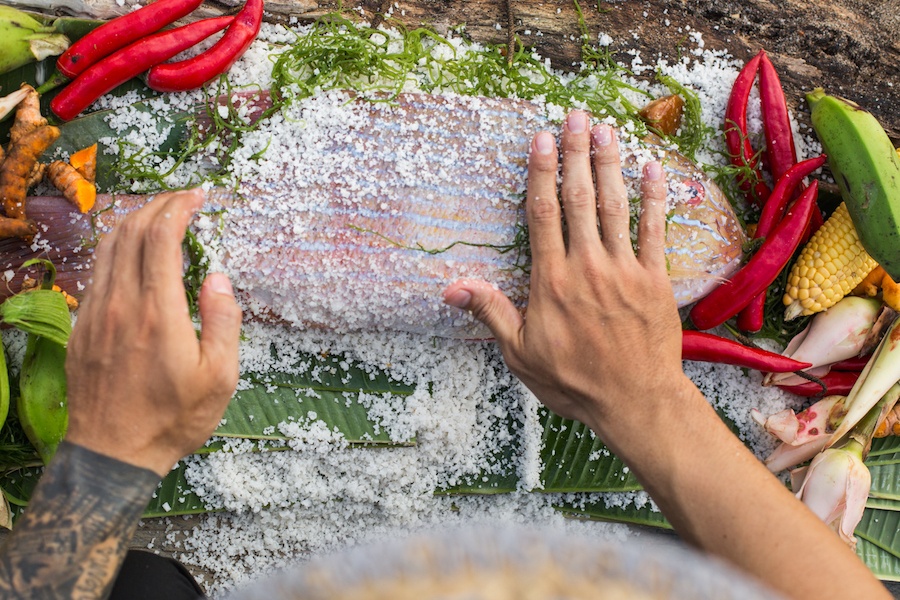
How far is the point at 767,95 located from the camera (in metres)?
2.05

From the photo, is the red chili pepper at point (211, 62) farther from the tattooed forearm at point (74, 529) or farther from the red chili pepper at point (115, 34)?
the tattooed forearm at point (74, 529)

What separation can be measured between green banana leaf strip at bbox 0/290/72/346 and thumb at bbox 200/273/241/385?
60 centimetres

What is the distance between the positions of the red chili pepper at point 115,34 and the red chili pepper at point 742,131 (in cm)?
158

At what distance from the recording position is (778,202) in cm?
195

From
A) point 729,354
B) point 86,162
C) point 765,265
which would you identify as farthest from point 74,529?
point 765,265

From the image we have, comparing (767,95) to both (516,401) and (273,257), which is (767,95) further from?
(273,257)

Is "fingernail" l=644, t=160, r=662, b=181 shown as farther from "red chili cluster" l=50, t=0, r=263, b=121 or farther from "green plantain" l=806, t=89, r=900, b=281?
"red chili cluster" l=50, t=0, r=263, b=121

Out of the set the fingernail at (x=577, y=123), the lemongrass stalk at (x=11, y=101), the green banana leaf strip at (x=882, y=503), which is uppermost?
the fingernail at (x=577, y=123)

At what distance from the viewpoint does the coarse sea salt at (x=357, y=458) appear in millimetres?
1917

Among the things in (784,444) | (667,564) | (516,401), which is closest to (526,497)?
(516,401)

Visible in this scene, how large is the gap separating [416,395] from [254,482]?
517 millimetres

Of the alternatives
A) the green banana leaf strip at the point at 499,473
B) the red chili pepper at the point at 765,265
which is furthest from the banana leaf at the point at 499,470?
the red chili pepper at the point at 765,265

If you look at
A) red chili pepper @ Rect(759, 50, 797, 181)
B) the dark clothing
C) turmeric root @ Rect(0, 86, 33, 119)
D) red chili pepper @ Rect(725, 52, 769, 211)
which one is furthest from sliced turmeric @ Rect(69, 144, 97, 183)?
red chili pepper @ Rect(759, 50, 797, 181)

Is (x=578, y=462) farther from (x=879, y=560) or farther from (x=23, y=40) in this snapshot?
(x=23, y=40)
